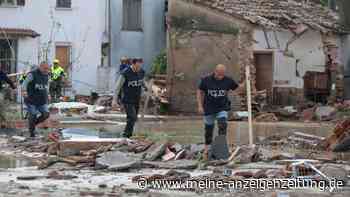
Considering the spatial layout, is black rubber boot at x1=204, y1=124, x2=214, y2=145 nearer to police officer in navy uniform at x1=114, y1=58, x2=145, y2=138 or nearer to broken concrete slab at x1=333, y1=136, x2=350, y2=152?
broken concrete slab at x1=333, y1=136, x2=350, y2=152

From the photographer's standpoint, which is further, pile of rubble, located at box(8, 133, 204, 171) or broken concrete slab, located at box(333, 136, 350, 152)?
broken concrete slab, located at box(333, 136, 350, 152)

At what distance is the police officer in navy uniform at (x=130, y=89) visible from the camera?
52.1 feet

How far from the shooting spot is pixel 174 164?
11898mm

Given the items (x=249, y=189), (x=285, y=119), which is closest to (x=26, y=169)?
(x=249, y=189)

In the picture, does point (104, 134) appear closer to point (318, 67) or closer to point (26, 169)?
point (26, 169)

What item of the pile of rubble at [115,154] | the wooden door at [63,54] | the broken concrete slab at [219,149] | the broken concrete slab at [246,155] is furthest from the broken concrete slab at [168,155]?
the wooden door at [63,54]

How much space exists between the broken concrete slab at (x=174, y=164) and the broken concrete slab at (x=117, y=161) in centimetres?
21

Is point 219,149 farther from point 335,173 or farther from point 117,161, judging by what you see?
point 335,173

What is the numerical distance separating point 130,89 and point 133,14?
22.3m

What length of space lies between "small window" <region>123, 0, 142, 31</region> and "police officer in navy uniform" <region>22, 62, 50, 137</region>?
21656 mm

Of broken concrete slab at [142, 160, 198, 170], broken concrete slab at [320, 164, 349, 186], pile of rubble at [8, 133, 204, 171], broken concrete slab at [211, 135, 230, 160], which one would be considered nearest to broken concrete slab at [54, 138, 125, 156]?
pile of rubble at [8, 133, 204, 171]

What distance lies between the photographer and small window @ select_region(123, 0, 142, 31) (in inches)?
1486

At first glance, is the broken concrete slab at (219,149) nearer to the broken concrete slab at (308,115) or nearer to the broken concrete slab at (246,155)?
the broken concrete slab at (246,155)

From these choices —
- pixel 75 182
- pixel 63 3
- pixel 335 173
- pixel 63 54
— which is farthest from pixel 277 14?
pixel 75 182
